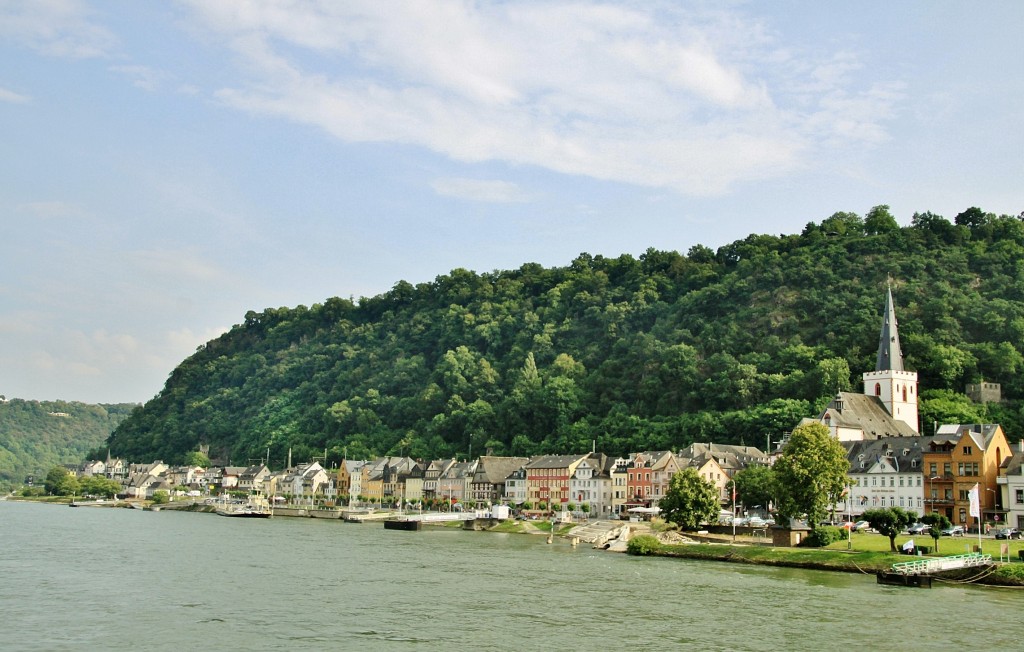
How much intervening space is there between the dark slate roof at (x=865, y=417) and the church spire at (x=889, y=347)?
5.15m

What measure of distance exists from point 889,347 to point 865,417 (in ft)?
49.3

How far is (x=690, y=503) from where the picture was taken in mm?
74312

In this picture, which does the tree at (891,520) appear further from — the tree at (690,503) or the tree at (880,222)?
the tree at (880,222)

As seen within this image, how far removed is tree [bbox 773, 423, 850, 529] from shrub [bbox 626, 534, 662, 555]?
9.38 metres

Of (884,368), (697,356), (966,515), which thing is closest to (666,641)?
(966,515)

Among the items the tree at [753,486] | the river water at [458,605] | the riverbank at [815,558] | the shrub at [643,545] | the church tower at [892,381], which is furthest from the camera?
the church tower at [892,381]

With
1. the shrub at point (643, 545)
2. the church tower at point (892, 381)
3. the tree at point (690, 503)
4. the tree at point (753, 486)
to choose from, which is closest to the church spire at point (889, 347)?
the church tower at point (892, 381)

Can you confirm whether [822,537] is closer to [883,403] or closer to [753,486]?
[753,486]

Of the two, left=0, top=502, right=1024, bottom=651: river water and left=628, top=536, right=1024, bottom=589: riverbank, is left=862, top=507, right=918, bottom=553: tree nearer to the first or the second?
left=628, top=536, right=1024, bottom=589: riverbank

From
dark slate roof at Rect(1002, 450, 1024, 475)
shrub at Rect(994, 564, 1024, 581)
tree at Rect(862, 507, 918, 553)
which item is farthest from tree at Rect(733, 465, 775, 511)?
shrub at Rect(994, 564, 1024, 581)

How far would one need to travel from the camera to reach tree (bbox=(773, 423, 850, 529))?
63938mm

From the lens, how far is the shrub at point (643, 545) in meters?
68.7

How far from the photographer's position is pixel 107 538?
79562 mm

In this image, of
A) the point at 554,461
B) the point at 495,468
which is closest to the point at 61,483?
the point at 495,468
